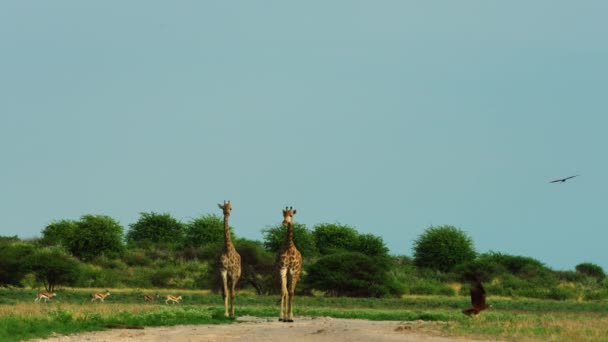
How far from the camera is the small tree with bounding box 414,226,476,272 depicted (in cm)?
8044

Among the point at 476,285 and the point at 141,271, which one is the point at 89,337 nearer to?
the point at 476,285

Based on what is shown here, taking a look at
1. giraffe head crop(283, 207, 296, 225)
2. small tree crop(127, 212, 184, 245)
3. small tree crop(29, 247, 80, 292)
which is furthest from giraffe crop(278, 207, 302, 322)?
small tree crop(127, 212, 184, 245)

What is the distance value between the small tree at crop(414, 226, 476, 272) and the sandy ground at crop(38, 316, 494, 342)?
53.3 metres

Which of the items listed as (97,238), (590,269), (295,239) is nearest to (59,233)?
(97,238)

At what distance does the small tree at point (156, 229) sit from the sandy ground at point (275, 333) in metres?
67.4

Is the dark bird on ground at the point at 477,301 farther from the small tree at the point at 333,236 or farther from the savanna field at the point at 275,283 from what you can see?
the small tree at the point at 333,236

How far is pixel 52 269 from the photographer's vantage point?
5734cm

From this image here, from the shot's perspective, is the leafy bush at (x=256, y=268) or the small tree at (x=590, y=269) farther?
the small tree at (x=590, y=269)

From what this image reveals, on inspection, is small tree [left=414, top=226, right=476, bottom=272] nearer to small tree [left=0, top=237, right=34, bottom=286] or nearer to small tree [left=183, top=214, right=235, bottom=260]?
small tree [left=183, top=214, right=235, bottom=260]

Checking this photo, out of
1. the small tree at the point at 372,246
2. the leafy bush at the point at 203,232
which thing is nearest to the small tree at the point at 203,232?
the leafy bush at the point at 203,232

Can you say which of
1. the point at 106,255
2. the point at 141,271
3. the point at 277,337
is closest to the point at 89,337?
the point at 277,337

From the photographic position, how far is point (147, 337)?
2405 centimetres

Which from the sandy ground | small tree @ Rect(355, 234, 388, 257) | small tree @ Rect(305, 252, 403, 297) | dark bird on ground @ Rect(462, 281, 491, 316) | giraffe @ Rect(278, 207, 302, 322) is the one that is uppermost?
small tree @ Rect(355, 234, 388, 257)

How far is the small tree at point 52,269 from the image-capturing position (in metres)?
57.2
